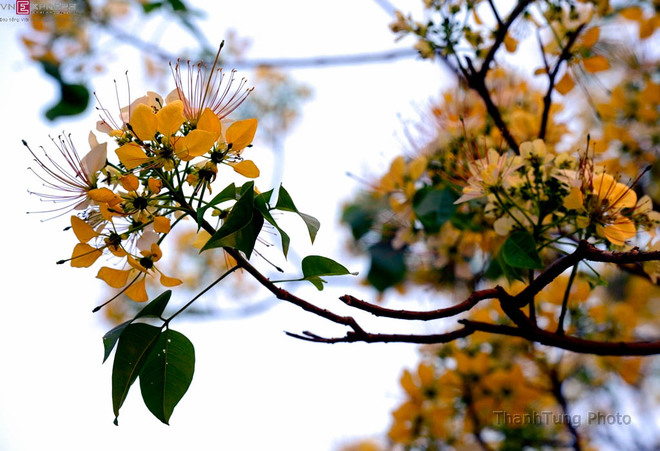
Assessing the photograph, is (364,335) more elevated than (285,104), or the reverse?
(285,104)

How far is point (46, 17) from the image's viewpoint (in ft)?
9.00

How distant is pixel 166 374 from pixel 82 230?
9.1 inches

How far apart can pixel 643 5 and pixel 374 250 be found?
4.09 feet

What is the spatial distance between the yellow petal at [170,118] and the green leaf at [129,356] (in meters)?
0.27

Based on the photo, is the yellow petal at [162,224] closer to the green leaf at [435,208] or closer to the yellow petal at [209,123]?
the yellow petal at [209,123]

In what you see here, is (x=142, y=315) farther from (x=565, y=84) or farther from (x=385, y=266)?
(x=385, y=266)

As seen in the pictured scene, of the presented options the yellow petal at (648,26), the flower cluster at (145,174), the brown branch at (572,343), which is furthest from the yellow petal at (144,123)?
the yellow petal at (648,26)

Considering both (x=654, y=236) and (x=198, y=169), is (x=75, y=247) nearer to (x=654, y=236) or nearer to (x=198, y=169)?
(x=198, y=169)

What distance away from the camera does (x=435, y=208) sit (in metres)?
1.34

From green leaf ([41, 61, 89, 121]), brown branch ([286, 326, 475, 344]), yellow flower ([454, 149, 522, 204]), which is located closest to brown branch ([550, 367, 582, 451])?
yellow flower ([454, 149, 522, 204])

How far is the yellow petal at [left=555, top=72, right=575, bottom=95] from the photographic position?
1.34 metres

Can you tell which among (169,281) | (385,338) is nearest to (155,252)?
(169,281)

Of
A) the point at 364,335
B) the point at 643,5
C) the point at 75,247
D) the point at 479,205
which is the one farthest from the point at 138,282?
the point at 643,5

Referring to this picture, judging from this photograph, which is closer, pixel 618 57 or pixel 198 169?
pixel 198 169
